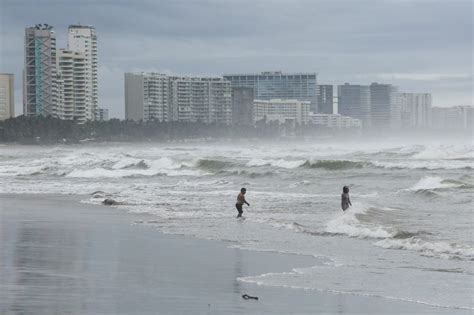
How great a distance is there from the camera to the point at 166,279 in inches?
506

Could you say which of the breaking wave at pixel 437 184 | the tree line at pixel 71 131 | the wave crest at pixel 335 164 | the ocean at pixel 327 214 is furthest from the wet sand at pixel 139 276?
the tree line at pixel 71 131

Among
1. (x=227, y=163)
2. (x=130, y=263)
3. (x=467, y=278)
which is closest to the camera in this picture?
(x=467, y=278)

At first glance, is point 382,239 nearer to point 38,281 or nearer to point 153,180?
point 38,281

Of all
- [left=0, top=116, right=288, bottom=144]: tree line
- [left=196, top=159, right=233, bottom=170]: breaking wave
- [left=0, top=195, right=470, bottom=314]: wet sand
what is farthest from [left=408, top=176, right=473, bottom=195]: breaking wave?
[left=0, top=116, right=288, bottom=144]: tree line

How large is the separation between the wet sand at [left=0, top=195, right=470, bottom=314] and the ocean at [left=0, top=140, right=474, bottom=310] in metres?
0.60

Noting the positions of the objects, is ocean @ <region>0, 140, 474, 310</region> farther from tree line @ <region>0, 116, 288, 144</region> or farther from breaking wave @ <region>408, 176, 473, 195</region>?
tree line @ <region>0, 116, 288, 144</region>

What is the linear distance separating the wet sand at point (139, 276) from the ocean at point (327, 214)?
1.96 feet

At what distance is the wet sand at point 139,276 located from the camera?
10.8 metres

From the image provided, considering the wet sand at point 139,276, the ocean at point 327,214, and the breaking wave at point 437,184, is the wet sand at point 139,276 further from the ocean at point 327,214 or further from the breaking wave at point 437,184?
the breaking wave at point 437,184

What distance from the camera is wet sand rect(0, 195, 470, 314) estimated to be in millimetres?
10766

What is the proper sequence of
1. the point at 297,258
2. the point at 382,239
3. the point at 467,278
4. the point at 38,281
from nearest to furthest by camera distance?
the point at 38,281 < the point at 467,278 < the point at 297,258 < the point at 382,239

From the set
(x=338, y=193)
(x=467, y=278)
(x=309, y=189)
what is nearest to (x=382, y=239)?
(x=467, y=278)

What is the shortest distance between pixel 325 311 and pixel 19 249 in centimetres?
705

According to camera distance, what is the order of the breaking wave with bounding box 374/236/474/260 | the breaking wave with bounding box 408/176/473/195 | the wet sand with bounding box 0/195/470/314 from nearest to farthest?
the wet sand with bounding box 0/195/470/314, the breaking wave with bounding box 374/236/474/260, the breaking wave with bounding box 408/176/473/195
